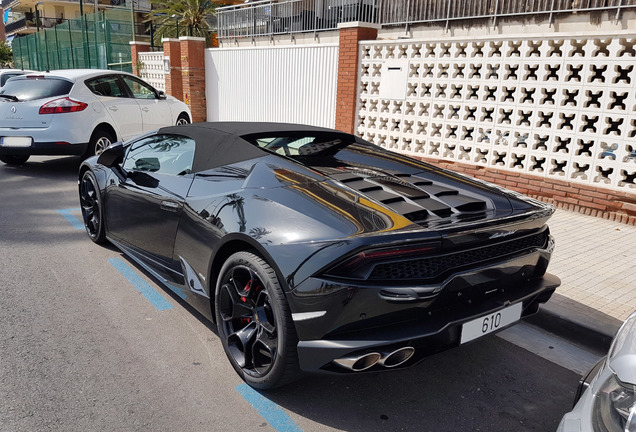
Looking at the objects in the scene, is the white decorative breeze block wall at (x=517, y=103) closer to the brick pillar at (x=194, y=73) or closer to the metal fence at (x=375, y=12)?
the metal fence at (x=375, y=12)

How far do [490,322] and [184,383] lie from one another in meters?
1.73

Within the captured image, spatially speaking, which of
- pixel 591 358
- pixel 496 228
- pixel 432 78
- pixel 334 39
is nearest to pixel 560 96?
pixel 432 78

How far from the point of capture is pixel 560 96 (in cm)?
680

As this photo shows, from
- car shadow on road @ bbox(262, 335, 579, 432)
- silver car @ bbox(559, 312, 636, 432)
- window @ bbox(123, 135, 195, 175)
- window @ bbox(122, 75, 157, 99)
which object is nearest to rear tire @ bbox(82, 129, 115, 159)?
window @ bbox(122, 75, 157, 99)

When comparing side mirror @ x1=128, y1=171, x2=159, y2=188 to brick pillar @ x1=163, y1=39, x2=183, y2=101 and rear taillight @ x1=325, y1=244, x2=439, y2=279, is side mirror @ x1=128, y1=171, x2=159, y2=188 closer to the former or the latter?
rear taillight @ x1=325, y1=244, x2=439, y2=279

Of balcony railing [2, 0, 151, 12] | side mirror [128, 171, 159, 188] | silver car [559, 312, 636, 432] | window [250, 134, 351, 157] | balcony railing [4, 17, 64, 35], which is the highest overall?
balcony railing [2, 0, 151, 12]

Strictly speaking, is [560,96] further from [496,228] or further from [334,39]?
[334,39]

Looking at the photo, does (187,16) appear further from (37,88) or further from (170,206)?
(170,206)

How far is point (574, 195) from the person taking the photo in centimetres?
679

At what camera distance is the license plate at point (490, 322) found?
260 centimetres

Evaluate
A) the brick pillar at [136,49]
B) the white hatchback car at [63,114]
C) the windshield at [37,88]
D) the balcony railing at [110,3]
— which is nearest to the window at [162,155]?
the white hatchback car at [63,114]

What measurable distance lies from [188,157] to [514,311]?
7.94 feet

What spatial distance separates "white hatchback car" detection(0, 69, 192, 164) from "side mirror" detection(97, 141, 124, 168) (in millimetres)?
4162

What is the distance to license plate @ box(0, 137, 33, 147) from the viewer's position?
27.0ft
